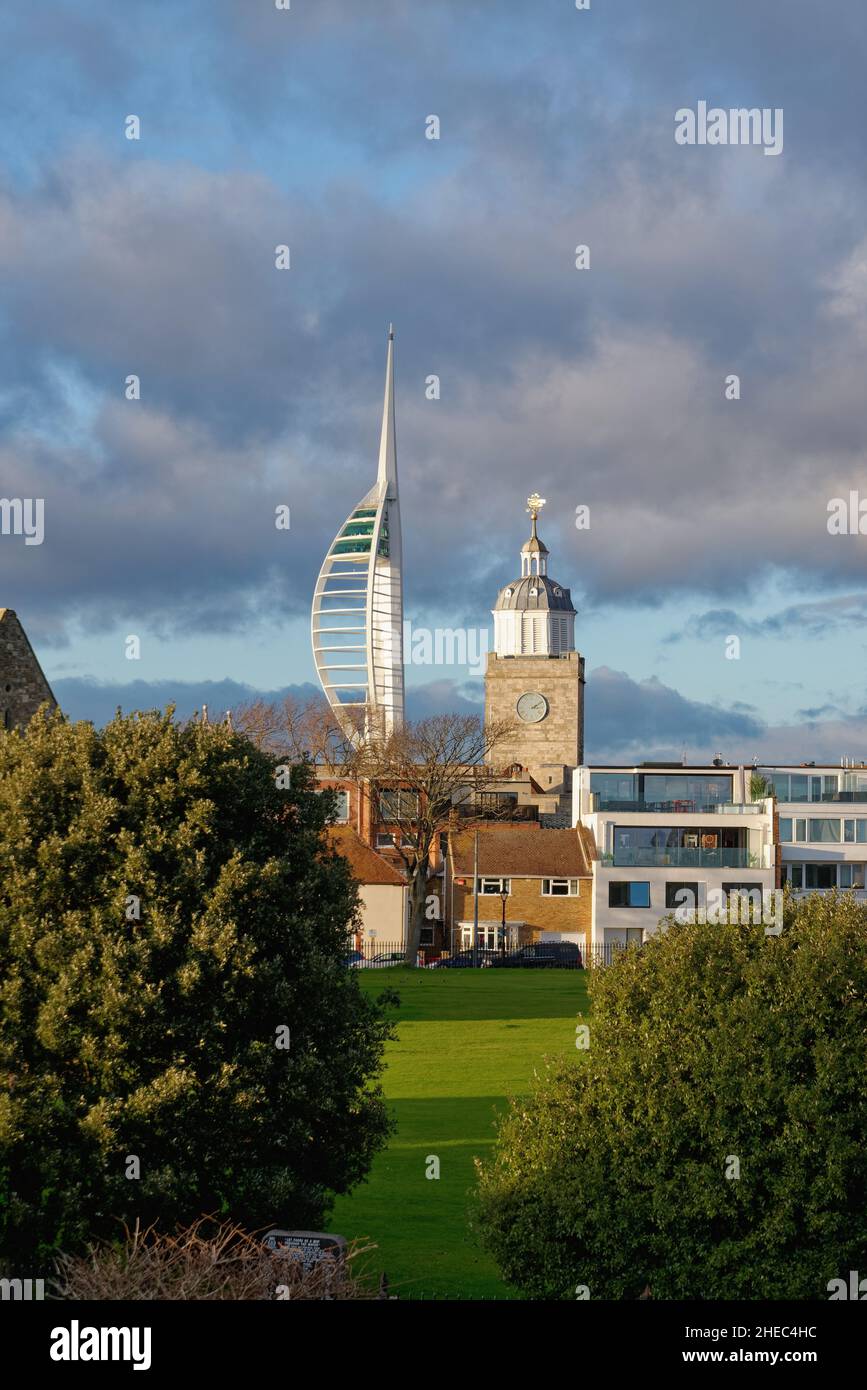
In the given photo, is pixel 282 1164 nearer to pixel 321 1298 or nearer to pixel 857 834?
pixel 321 1298

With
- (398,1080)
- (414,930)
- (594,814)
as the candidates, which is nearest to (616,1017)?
(398,1080)

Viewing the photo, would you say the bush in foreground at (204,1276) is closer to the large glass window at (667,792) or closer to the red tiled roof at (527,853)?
the red tiled roof at (527,853)

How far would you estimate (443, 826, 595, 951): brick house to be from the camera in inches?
3757

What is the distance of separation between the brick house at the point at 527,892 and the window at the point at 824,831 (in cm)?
1429

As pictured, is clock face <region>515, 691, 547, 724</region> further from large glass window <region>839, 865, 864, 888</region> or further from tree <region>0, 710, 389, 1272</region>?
tree <region>0, 710, 389, 1272</region>

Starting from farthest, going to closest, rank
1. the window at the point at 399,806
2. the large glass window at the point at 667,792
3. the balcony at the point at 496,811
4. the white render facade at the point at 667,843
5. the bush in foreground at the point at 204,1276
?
1. the balcony at the point at 496,811
2. the large glass window at the point at 667,792
3. the window at the point at 399,806
4. the white render facade at the point at 667,843
5. the bush in foreground at the point at 204,1276

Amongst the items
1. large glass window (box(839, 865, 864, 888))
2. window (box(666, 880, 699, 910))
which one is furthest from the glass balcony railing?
large glass window (box(839, 865, 864, 888))

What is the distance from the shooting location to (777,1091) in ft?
70.7

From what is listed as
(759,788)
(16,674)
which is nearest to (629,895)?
(759,788)

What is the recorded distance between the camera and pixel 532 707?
7574 inches

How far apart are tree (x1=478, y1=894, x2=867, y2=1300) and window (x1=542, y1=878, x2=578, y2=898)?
73.3m

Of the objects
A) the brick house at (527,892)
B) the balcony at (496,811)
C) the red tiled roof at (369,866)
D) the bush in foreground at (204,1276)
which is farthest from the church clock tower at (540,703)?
the bush in foreground at (204,1276)

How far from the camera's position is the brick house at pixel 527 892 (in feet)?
313
